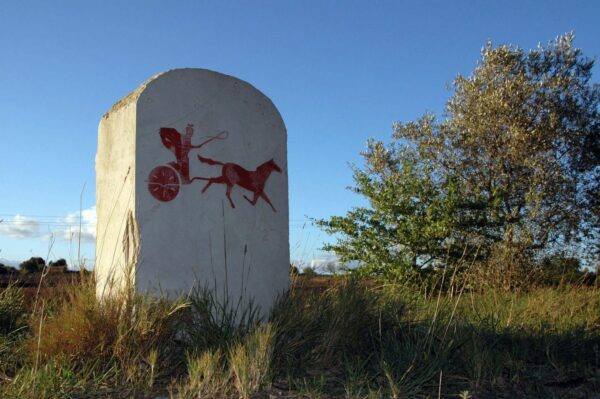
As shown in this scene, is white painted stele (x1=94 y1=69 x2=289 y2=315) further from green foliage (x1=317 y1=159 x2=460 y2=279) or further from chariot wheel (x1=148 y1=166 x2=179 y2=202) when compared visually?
green foliage (x1=317 y1=159 x2=460 y2=279)

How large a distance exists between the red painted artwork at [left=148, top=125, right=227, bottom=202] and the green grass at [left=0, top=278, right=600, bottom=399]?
0.93 metres

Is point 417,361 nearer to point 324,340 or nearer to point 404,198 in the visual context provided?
point 324,340

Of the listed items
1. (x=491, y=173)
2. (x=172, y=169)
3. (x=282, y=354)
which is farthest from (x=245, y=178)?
(x=491, y=173)

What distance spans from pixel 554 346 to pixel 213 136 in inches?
148

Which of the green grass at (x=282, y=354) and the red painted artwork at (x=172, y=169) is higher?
the red painted artwork at (x=172, y=169)

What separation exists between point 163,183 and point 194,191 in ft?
0.94

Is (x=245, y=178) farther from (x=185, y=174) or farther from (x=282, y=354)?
(x=282, y=354)

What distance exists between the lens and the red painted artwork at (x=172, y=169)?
4.85 metres

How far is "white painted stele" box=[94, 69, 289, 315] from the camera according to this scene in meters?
4.82

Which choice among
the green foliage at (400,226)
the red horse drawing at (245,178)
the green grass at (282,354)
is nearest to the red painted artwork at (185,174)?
the red horse drawing at (245,178)

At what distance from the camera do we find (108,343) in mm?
4047

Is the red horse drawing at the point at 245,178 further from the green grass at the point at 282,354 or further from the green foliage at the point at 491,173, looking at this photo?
the green foliage at the point at 491,173

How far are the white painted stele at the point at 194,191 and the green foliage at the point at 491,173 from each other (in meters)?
6.28

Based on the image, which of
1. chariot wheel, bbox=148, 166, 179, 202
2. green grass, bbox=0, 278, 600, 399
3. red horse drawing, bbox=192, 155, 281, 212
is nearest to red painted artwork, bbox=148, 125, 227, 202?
chariot wheel, bbox=148, 166, 179, 202
